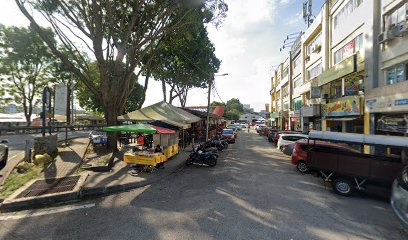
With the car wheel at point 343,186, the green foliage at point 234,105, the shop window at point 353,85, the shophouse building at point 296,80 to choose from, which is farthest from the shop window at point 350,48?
the green foliage at point 234,105

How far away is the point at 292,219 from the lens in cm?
531

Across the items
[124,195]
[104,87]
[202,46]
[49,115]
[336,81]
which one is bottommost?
[124,195]

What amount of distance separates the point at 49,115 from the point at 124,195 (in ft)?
36.2

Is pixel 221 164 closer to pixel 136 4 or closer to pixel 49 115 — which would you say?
pixel 136 4

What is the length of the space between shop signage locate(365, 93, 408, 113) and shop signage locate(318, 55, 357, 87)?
8.29 ft

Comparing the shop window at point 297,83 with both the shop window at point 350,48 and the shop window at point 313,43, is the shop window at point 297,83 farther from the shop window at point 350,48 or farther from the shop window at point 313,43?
the shop window at point 350,48

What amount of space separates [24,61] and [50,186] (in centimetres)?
2878

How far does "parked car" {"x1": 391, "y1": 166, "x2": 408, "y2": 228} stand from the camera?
4293 millimetres

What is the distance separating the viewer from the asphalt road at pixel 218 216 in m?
4.66

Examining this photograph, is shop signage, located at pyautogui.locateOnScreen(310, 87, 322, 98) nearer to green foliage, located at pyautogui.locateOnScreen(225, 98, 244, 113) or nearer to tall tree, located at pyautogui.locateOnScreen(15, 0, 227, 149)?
tall tree, located at pyautogui.locateOnScreen(15, 0, 227, 149)

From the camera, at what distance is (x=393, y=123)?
39.5ft

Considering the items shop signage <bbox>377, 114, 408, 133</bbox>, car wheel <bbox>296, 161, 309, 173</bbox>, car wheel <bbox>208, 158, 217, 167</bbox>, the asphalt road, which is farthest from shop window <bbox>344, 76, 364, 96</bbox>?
car wheel <bbox>208, 158, 217, 167</bbox>

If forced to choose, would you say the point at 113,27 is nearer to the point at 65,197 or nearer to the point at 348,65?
the point at 65,197

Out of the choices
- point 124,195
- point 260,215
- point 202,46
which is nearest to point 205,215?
point 260,215
